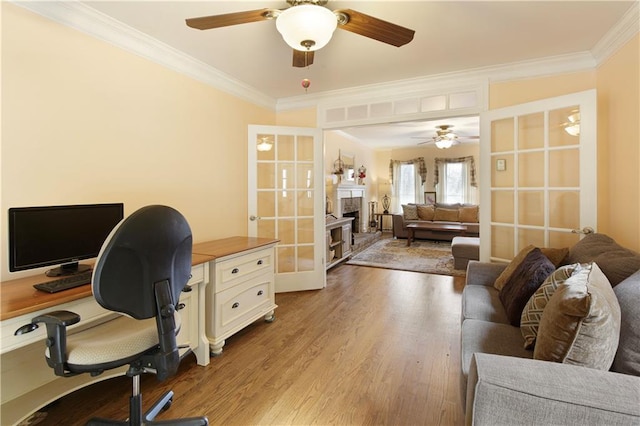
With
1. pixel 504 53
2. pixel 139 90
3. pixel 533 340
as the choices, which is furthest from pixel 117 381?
pixel 504 53

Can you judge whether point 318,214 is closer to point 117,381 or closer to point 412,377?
point 412,377

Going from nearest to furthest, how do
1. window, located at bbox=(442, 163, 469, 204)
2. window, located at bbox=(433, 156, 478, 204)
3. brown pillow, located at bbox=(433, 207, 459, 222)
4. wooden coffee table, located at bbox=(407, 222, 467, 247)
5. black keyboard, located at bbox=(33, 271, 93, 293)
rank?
black keyboard, located at bbox=(33, 271, 93, 293) → wooden coffee table, located at bbox=(407, 222, 467, 247) → brown pillow, located at bbox=(433, 207, 459, 222) → window, located at bbox=(433, 156, 478, 204) → window, located at bbox=(442, 163, 469, 204)

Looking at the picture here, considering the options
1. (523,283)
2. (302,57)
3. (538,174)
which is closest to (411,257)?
(538,174)

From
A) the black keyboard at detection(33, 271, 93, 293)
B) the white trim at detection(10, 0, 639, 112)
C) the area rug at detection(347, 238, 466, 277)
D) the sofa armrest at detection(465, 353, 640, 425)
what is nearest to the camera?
the sofa armrest at detection(465, 353, 640, 425)

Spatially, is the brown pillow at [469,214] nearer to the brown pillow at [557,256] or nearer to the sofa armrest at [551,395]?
the brown pillow at [557,256]

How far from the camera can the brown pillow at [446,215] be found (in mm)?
7223

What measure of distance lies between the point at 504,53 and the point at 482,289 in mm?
2049

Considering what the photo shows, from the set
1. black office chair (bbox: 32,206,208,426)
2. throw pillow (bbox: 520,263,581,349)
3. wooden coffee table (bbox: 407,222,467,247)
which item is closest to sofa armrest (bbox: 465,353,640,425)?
throw pillow (bbox: 520,263,581,349)

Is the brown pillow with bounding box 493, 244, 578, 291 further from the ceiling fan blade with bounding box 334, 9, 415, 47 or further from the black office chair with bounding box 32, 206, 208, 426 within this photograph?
the black office chair with bounding box 32, 206, 208, 426

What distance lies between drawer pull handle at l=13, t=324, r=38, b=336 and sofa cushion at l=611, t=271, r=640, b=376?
2.26m

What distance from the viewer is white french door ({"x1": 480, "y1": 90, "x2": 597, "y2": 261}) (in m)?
2.32

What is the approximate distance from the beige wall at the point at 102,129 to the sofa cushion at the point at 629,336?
9.38 feet

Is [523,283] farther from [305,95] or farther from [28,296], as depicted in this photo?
[305,95]

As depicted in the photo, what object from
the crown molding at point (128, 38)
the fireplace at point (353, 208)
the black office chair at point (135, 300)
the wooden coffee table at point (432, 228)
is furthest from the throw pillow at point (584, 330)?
the wooden coffee table at point (432, 228)
